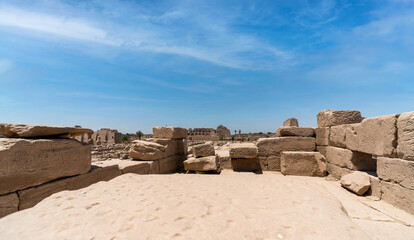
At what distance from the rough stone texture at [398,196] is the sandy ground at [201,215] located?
0.45 feet

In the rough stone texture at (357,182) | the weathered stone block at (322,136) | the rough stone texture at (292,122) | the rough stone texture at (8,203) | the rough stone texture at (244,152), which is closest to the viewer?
the rough stone texture at (8,203)

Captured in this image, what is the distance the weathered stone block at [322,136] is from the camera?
5968 mm

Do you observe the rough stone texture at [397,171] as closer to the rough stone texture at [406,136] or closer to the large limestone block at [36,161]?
the rough stone texture at [406,136]

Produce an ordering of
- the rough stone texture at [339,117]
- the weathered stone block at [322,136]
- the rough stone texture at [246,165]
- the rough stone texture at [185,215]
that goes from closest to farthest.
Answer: the rough stone texture at [185,215], the rough stone texture at [339,117], the weathered stone block at [322,136], the rough stone texture at [246,165]

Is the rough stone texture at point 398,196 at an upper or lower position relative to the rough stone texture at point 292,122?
lower

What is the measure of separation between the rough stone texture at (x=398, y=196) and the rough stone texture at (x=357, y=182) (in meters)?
0.29

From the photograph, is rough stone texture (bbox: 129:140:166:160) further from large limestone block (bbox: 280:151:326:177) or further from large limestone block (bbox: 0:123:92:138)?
large limestone block (bbox: 280:151:326:177)

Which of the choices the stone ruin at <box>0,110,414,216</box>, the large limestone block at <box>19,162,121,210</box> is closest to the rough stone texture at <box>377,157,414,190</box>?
the stone ruin at <box>0,110,414,216</box>

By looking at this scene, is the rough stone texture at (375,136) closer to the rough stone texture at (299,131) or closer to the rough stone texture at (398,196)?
the rough stone texture at (398,196)

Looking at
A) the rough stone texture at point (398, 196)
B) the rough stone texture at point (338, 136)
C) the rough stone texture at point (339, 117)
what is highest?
the rough stone texture at point (339, 117)

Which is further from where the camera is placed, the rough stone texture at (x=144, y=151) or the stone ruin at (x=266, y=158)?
the rough stone texture at (x=144, y=151)

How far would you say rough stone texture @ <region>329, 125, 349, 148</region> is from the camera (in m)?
5.07

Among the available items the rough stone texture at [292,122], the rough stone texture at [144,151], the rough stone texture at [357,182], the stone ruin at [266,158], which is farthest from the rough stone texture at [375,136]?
the rough stone texture at [292,122]

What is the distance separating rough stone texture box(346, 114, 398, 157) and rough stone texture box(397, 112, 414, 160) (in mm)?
112
